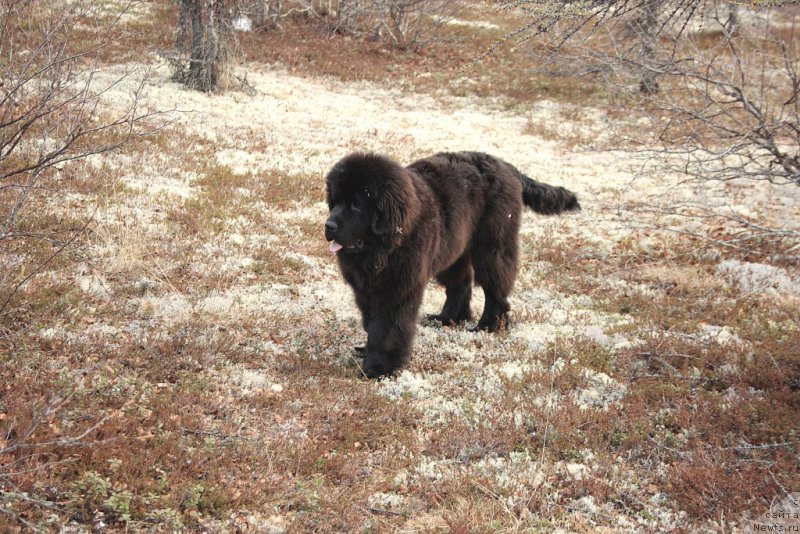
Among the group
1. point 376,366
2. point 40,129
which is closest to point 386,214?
point 376,366

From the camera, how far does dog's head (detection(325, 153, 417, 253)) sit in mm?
5906

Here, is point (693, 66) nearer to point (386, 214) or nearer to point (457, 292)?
point (457, 292)

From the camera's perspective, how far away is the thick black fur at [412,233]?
235 inches

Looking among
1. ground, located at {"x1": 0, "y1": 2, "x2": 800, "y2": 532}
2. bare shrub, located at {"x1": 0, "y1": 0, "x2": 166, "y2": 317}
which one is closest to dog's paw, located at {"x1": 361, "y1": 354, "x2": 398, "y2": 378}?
ground, located at {"x1": 0, "y1": 2, "x2": 800, "y2": 532}

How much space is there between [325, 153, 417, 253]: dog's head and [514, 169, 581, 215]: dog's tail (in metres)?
2.74

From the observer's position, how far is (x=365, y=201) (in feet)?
19.6

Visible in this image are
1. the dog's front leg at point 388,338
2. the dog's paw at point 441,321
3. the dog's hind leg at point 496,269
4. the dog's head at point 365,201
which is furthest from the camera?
the dog's paw at point 441,321

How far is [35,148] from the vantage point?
35.0 feet

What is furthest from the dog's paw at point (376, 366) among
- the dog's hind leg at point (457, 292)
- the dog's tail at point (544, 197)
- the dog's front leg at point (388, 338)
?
the dog's tail at point (544, 197)

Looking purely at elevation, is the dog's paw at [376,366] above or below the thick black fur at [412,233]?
below

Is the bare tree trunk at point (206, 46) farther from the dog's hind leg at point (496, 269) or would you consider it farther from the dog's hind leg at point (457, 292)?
the dog's hind leg at point (496, 269)

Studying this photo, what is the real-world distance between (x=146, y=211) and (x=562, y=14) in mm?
7137

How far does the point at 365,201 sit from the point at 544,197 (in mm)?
3238

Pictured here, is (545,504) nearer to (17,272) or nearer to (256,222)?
(17,272)
